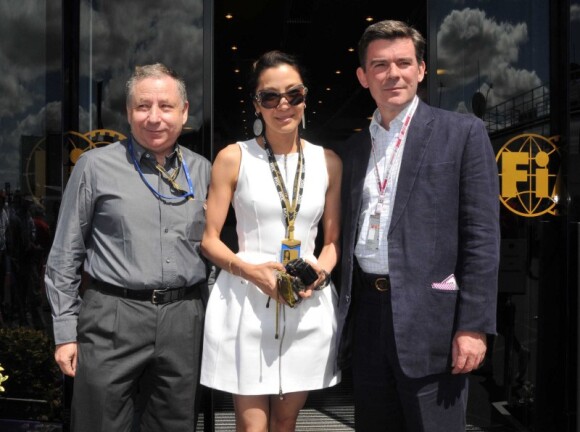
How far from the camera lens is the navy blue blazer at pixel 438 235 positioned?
2.11 metres

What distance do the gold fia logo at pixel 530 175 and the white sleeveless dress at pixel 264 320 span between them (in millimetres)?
1300

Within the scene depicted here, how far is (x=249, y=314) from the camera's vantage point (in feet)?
7.76

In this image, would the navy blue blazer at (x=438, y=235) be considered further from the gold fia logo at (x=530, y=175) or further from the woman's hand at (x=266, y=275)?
the gold fia logo at (x=530, y=175)

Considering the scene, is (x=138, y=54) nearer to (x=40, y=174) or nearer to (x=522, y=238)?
(x=40, y=174)

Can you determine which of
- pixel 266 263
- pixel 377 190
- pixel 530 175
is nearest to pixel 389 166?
pixel 377 190

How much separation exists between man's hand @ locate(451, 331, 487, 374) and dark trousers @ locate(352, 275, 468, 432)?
0.12 metres

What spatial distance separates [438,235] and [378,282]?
→ 277 mm

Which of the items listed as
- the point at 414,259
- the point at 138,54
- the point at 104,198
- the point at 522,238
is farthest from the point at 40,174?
the point at 522,238

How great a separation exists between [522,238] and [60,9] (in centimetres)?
276

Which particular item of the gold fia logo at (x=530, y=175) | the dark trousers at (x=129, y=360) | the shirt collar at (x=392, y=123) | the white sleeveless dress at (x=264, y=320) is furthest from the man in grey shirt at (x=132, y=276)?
the gold fia logo at (x=530, y=175)

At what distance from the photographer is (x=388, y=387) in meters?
2.31

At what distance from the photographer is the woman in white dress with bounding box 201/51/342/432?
7.73 ft

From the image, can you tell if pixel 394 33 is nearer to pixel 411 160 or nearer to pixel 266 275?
pixel 411 160

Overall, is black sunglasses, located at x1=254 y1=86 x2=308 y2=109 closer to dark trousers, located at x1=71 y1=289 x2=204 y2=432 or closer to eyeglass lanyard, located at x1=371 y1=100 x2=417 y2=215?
eyeglass lanyard, located at x1=371 y1=100 x2=417 y2=215
